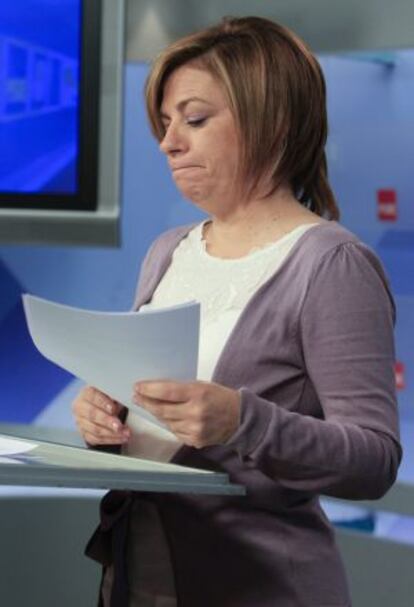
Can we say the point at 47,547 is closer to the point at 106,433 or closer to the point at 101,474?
the point at 106,433

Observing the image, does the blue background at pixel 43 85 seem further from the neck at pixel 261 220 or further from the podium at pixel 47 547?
the neck at pixel 261 220

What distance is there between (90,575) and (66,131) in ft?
3.29

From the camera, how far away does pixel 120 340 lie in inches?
39.7

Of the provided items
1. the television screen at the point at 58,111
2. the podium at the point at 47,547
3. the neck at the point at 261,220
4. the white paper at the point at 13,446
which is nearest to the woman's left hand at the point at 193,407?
the white paper at the point at 13,446

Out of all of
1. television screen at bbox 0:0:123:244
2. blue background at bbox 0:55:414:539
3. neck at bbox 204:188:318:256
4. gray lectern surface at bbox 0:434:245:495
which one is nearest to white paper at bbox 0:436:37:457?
gray lectern surface at bbox 0:434:245:495

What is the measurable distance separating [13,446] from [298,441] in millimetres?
275

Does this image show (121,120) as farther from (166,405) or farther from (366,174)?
(166,405)

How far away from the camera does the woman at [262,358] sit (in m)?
1.11

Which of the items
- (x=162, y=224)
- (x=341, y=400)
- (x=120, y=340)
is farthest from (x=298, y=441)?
(x=162, y=224)

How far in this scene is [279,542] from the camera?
1154 mm

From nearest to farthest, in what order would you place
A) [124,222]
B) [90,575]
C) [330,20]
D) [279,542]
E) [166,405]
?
[166,405]
[279,542]
[330,20]
[90,575]
[124,222]

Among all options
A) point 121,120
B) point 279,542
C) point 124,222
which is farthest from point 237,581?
point 124,222

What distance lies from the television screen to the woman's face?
1.14 m

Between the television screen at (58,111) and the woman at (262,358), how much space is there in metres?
1.11
